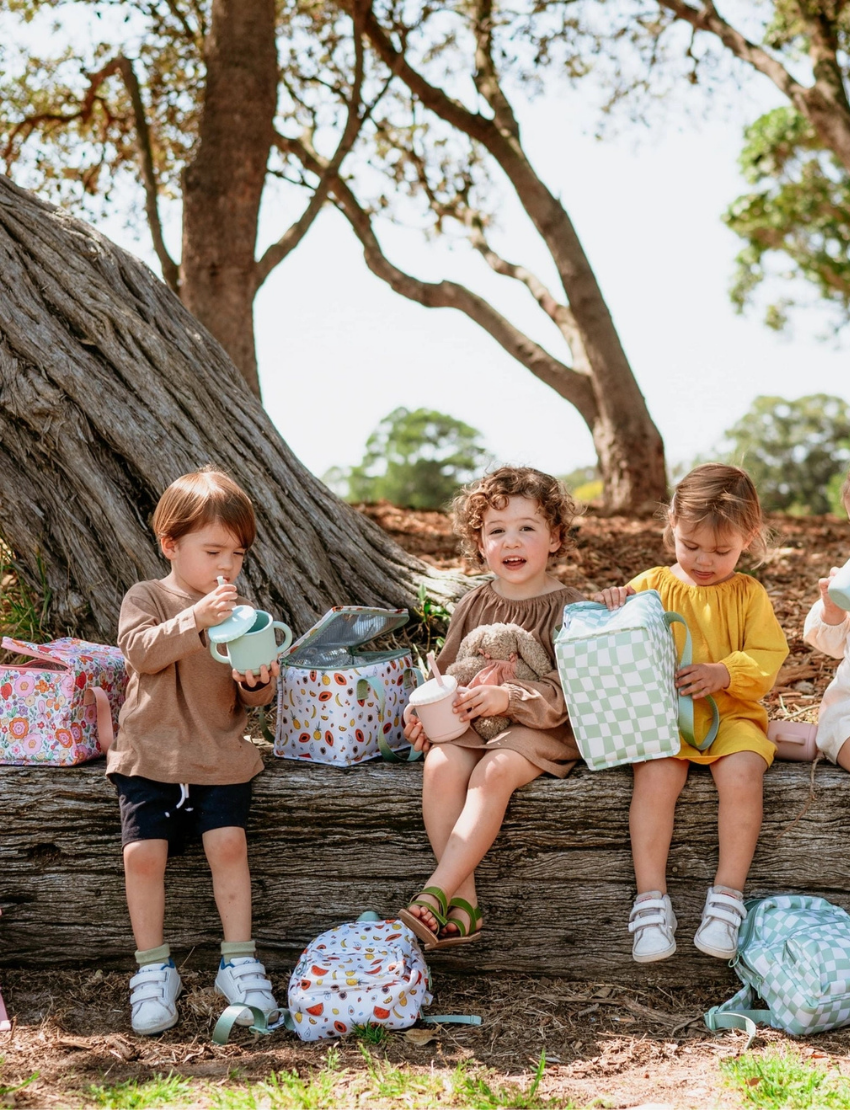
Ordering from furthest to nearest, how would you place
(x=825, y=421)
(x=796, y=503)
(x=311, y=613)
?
(x=825, y=421)
(x=796, y=503)
(x=311, y=613)

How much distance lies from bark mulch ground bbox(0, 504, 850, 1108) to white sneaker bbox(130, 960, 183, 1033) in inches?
1.5

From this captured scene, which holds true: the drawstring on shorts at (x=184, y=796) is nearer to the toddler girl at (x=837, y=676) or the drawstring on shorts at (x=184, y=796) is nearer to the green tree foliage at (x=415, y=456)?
the toddler girl at (x=837, y=676)

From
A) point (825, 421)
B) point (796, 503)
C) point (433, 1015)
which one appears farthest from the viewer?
point (825, 421)

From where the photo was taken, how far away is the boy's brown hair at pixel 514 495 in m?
3.40

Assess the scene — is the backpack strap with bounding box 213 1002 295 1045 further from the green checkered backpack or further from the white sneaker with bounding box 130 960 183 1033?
the green checkered backpack

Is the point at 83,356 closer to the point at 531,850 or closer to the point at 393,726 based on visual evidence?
the point at 393,726

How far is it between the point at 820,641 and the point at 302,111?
27.3 ft

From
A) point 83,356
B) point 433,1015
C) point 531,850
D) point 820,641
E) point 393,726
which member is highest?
point 83,356

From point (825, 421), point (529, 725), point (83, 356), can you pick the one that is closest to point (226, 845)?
point (529, 725)

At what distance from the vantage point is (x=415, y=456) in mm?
26344

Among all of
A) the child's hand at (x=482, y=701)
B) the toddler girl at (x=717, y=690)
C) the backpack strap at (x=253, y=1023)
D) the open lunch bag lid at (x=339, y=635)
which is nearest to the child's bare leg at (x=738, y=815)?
the toddler girl at (x=717, y=690)

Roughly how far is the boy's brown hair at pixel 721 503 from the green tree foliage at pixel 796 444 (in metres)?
29.4

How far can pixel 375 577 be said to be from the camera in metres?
4.66

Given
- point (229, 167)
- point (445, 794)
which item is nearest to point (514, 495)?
point (445, 794)
